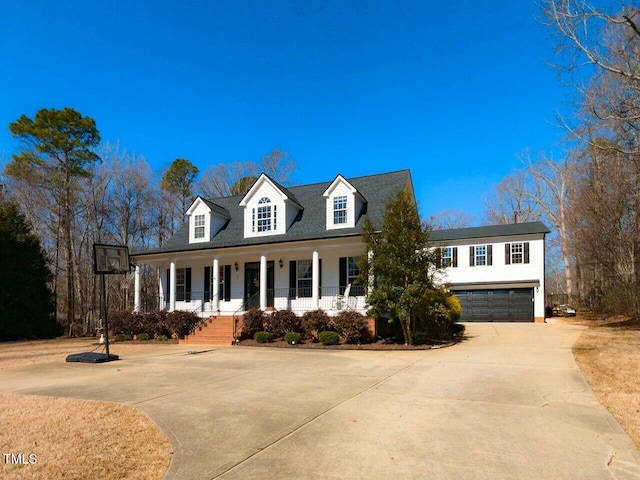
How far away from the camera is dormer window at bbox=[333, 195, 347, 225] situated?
19078mm

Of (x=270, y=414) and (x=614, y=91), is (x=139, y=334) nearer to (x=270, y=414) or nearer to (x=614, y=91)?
(x=270, y=414)

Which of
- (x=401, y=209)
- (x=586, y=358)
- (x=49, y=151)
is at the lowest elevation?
(x=586, y=358)

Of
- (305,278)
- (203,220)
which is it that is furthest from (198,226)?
(305,278)

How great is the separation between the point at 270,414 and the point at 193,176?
35862 millimetres

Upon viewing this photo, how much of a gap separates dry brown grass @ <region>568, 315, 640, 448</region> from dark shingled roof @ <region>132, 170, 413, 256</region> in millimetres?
8930

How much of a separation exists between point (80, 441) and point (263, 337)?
11783 mm

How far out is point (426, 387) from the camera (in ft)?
25.5

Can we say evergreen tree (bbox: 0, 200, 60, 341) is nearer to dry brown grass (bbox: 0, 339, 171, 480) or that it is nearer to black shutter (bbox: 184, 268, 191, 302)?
black shutter (bbox: 184, 268, 191, 302)

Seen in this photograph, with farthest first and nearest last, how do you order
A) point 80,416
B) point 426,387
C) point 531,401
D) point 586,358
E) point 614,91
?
point 614,91 < point 586,358 < point 426,387 < point 531,401 < point 80,416

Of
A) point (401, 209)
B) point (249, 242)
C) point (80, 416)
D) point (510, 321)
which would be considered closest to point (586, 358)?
point (401, 209)

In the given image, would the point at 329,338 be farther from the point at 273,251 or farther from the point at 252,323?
the point at 273,251

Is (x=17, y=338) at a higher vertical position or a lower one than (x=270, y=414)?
lower

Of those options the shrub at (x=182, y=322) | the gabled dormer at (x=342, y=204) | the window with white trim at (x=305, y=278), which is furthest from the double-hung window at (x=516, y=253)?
the shrub at (x=182, y=322)

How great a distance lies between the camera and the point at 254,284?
21.1 meters
